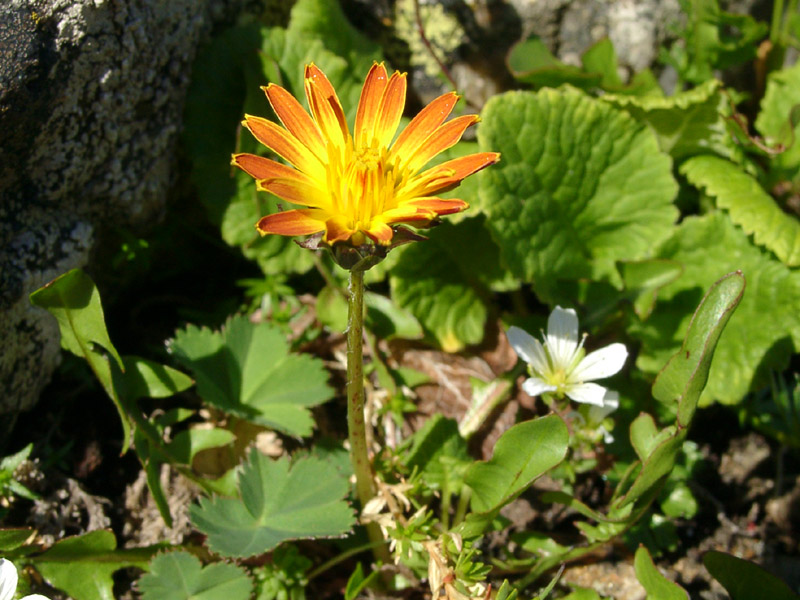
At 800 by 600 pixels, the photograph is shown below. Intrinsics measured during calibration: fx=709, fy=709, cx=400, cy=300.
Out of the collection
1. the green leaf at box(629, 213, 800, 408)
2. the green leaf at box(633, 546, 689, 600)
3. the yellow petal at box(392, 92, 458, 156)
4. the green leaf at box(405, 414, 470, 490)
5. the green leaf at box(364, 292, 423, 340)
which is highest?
the yellow petal at box(392, 92, 458, 156)

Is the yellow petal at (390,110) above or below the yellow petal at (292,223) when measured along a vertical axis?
above

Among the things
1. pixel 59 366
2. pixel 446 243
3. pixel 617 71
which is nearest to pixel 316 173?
pixel 446 243

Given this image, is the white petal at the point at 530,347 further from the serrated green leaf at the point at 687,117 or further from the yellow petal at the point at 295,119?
the serrated green leaf at the point at 687,117

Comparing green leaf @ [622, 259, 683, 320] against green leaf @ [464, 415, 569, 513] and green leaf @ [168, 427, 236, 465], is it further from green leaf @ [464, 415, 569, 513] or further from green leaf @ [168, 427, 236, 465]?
green leaf @ [168, 427, 236, 465]

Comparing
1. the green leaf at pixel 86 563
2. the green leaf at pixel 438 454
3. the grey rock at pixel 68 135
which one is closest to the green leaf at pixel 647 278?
the green leaf at pixel 438 454

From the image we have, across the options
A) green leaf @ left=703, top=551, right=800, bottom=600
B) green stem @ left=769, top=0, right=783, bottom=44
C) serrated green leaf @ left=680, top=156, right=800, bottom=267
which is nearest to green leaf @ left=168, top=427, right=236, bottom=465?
green leaf @ left=703, top=551, right=800, bottom=600

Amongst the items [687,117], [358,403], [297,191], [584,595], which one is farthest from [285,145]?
[687,117]

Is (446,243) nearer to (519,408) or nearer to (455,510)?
(519,408)
